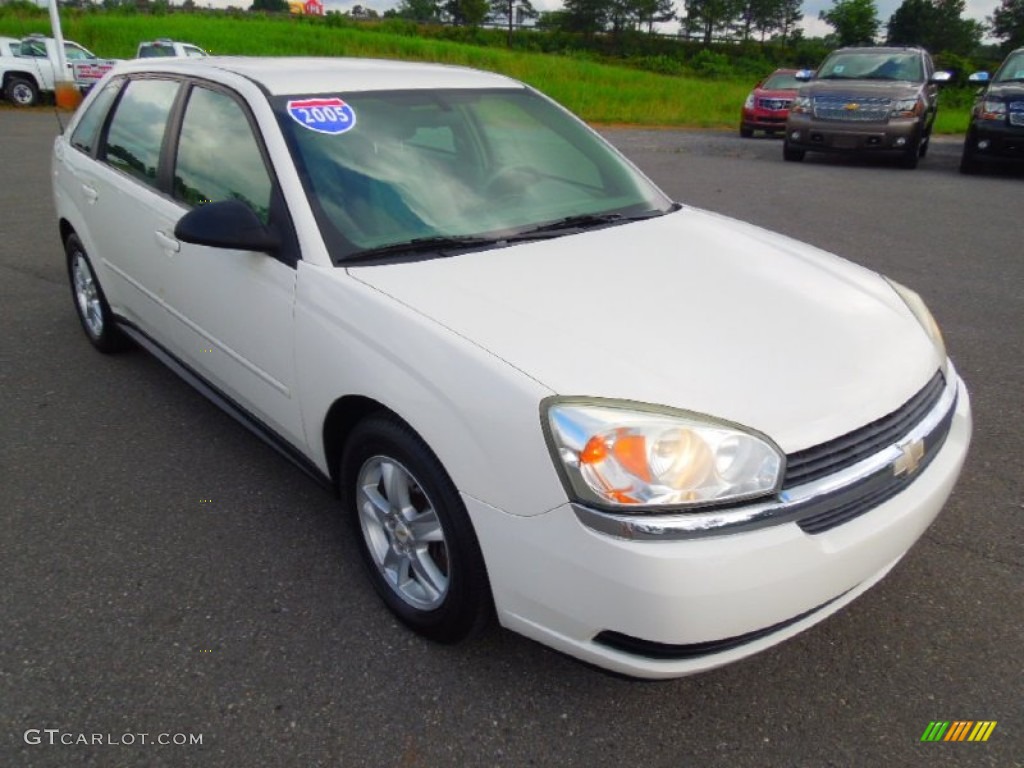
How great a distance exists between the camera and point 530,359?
6.39 feet

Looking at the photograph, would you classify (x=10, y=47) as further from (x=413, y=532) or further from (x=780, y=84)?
(x=413, y=532)

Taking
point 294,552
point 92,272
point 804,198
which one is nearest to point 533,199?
point 294,552

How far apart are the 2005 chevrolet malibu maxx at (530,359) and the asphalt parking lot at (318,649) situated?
27 cm

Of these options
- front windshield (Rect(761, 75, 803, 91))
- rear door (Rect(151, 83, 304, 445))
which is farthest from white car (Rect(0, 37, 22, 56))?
rear door (Rect(151, 83, 304, 445))

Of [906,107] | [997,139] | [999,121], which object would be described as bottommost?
[997,139]

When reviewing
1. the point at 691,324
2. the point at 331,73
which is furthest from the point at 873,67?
the point at 691,324

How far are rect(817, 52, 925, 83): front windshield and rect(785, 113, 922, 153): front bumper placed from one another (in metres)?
0.98

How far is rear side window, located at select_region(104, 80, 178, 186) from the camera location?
11.3 feet

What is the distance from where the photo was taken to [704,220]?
3.20 m

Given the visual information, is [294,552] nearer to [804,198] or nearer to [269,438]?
[269,438]

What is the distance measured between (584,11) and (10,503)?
8090cm

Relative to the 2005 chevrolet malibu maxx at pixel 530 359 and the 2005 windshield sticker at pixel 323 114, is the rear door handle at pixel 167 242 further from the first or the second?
the 2005 windshield sticker at pixel 323 114

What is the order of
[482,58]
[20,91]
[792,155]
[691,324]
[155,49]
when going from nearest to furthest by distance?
[691,324] < [792,155] < [20,91] < [155,49] < [482,58]

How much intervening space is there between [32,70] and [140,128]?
2004 cm
